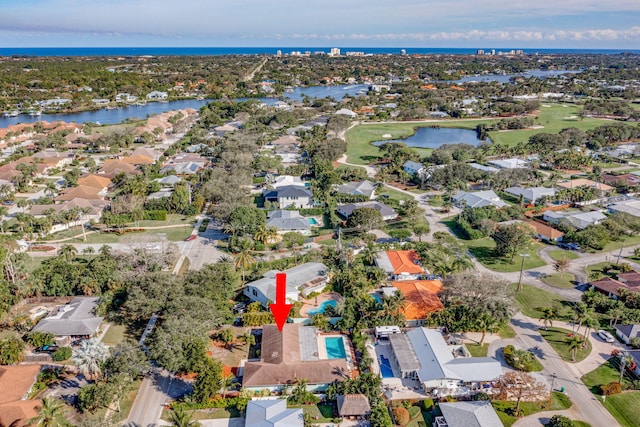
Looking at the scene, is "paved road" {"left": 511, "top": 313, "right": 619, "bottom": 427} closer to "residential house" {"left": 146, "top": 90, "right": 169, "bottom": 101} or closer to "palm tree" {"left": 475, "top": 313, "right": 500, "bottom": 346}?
"palm tree" {"left": 475, "top": 313, "right": 500, "bottom": 346}

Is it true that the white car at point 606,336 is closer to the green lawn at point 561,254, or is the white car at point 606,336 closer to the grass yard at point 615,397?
the grass yard at point 615,397

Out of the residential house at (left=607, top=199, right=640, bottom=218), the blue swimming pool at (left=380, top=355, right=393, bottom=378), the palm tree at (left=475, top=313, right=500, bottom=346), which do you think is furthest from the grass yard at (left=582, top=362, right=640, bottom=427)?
the residential house at (left=607, top=199, right=640, bottom=218)

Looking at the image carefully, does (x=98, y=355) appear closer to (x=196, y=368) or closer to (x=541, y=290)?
(x=196, y=368)

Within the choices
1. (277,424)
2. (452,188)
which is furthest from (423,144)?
(277,424)

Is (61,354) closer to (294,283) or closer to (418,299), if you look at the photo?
(294,283)

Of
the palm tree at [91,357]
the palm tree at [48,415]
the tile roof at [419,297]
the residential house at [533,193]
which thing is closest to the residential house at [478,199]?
the residential house at [533,193]

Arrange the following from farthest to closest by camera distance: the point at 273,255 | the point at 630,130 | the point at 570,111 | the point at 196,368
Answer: the point at 570,111 → the point at 630,130 → the point at 273,255 → the point at 196,368
